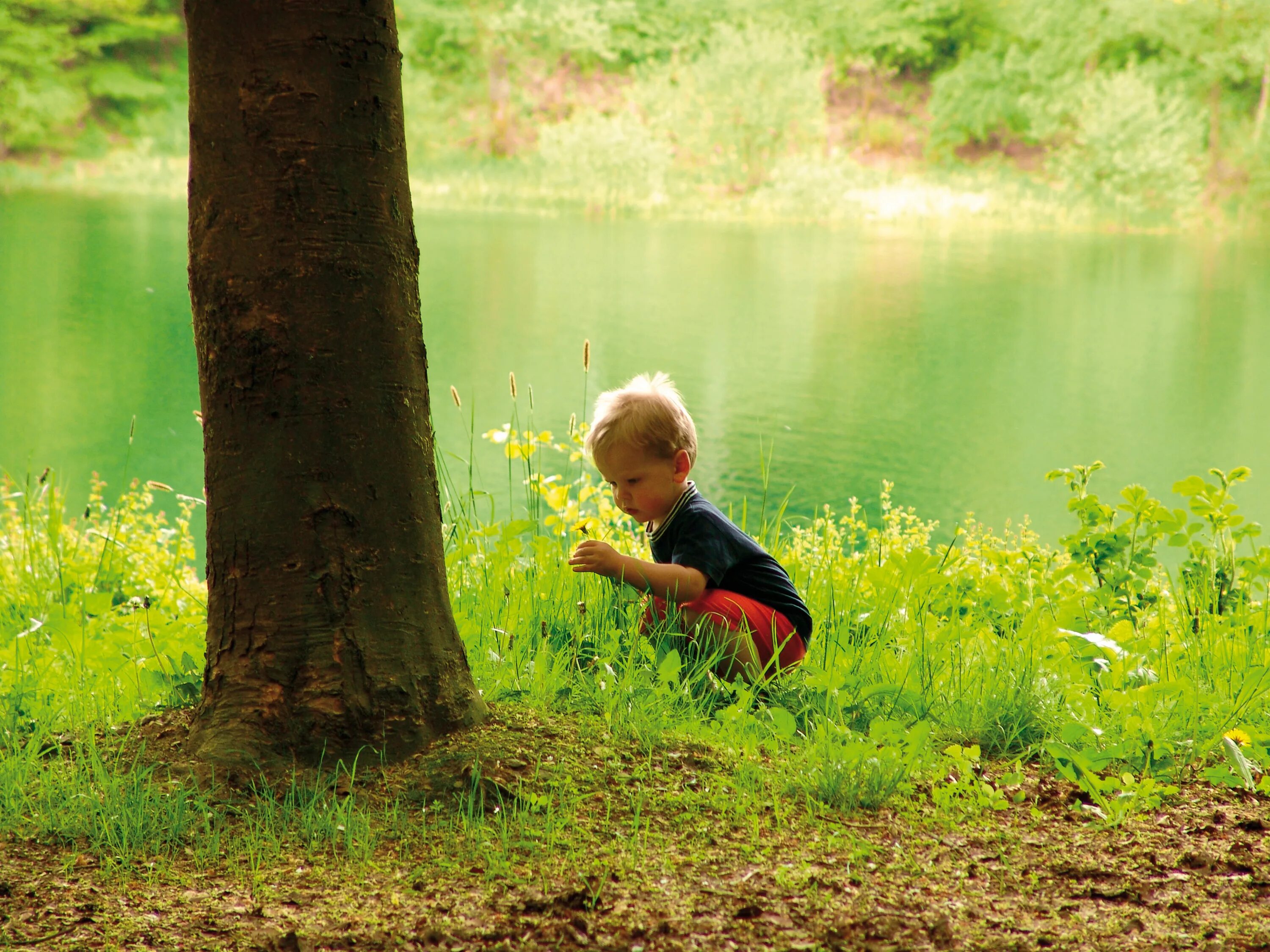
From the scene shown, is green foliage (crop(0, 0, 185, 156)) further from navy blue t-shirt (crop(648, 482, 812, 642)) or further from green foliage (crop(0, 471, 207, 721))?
navy blue t-shirt (crop(648, 482, 812, 642))

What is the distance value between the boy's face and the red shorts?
0.71ft

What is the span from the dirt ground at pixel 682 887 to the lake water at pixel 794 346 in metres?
6.61

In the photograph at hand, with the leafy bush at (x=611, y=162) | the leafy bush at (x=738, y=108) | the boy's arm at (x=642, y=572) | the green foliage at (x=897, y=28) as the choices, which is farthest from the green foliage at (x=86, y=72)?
the boy's arm at (x=642, y=572)

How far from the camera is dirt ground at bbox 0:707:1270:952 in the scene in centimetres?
124

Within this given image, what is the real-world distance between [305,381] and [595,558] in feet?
2.35

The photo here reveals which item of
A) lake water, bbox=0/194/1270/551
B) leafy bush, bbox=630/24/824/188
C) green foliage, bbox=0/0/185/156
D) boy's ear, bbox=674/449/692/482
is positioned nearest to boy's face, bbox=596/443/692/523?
boy's ear, bbox=674/449/692/482

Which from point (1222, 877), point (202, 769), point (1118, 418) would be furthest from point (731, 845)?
point (1118, 418)

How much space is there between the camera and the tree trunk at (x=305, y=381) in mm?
1569

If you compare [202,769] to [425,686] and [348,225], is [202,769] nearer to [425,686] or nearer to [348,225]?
[425,686]

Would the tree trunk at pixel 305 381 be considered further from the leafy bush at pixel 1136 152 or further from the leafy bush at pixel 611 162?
the leafy bush at pixel 1136 152

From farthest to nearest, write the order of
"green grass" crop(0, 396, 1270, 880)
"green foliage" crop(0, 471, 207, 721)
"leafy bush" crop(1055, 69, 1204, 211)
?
"leafy bush" crop(1055, 69, 1204, 211)
"green foliage" crop(0, 471, 207, 721)
"green grass" crop(0, 396, 1270, 880)

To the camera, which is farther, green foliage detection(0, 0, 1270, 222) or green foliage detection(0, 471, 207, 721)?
green foliage detection(0, 0, 1270, 222)

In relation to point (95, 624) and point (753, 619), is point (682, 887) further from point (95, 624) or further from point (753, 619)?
point (95, 624)

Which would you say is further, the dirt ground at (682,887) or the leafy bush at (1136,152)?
the leafy bush at (1136,152)
